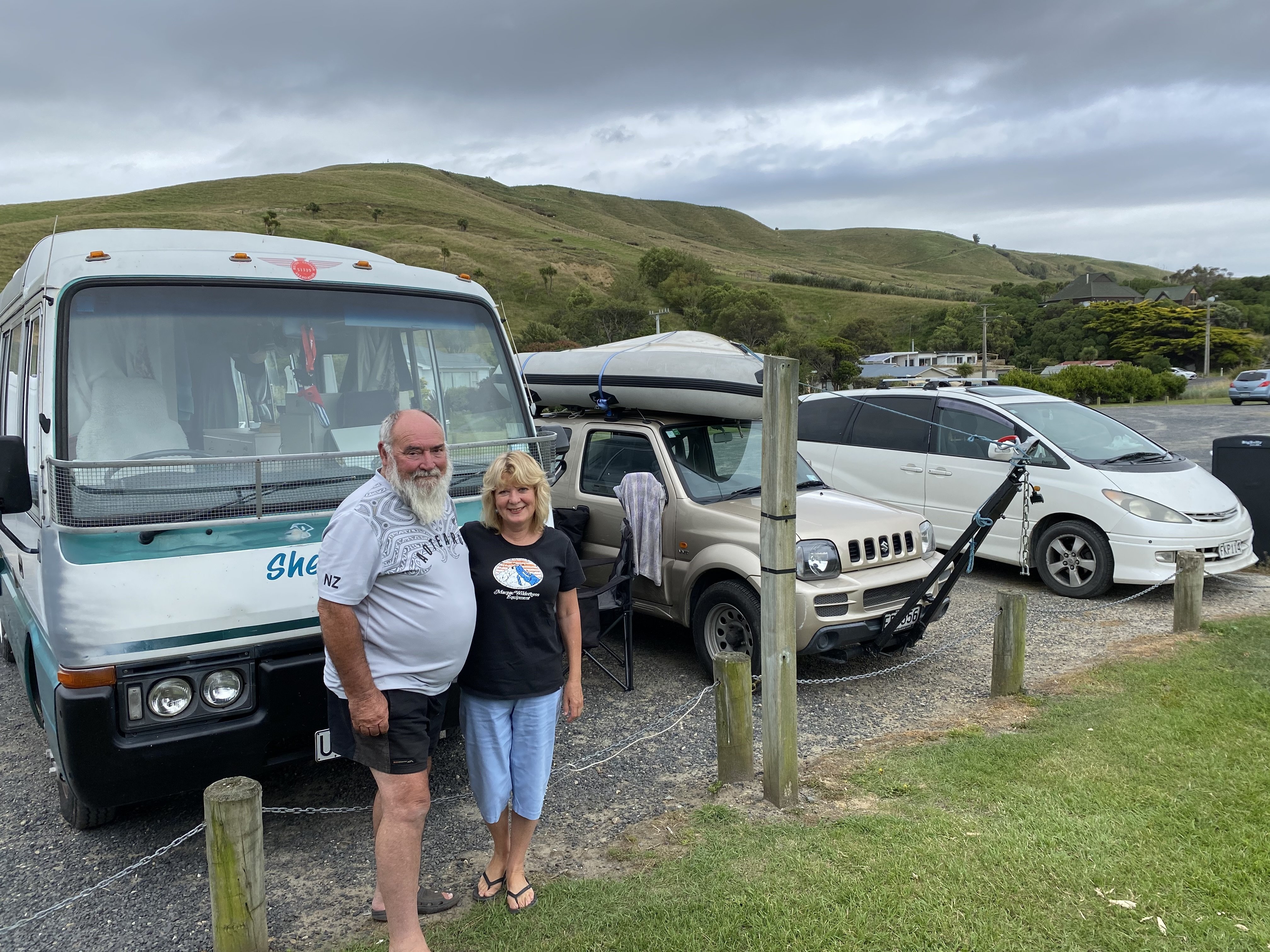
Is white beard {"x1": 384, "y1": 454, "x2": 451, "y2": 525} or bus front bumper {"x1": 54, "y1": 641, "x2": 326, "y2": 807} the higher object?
white beard {"x1": 384, "y1": 454, "x2": 451, "y2": 525}

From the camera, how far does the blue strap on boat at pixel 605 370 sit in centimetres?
658

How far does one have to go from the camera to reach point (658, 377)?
6.20 m

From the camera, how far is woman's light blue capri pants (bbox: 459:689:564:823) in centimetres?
320

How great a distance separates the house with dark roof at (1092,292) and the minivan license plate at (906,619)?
4986 inches

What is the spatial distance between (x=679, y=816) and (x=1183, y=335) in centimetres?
9140

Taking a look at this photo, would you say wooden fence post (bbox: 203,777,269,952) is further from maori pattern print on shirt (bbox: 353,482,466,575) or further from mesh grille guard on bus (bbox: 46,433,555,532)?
mesh grille guard on bus (bbox: 46,433,555,532)

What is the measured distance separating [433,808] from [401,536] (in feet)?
6.92

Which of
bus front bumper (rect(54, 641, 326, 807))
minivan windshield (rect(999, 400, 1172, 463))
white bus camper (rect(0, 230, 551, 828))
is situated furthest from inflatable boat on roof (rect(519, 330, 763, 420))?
minivan windshield (rect(999, 400, 1172, 463))

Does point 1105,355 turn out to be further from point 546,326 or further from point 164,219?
point 164,219

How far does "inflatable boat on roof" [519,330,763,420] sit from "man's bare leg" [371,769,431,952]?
2.80m

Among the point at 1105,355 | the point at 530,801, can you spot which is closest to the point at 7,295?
the point at 530,801

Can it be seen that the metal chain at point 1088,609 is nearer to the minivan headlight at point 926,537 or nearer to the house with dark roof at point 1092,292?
the minivan headlight at point 926,537

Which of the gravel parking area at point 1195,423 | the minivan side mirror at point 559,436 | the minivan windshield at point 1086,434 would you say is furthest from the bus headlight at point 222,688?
the gravel parking area at point 1195,423

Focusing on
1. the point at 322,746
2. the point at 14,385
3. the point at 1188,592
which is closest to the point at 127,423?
the point at 14,385
